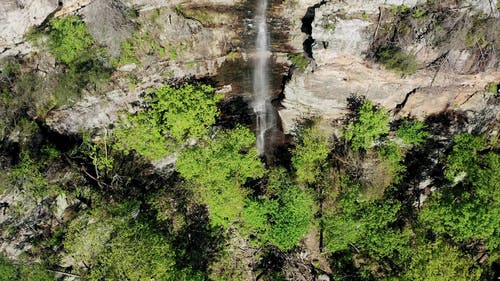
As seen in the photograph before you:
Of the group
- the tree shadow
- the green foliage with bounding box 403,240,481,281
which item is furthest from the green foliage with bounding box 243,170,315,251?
the green foliage with bounding box 403,240,481,281

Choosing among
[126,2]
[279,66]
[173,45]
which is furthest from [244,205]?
[126,2]

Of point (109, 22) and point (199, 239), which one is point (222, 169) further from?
point (109, 22)

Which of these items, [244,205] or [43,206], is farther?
[244,205]

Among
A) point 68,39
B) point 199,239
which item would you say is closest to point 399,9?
point 68,39

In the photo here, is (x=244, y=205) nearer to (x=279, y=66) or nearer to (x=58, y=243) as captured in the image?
(x=279, y=66)

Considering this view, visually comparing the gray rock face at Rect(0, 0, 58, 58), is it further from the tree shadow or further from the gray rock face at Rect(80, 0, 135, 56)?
the tree shadow

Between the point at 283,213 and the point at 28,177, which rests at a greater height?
the point at 28,177
